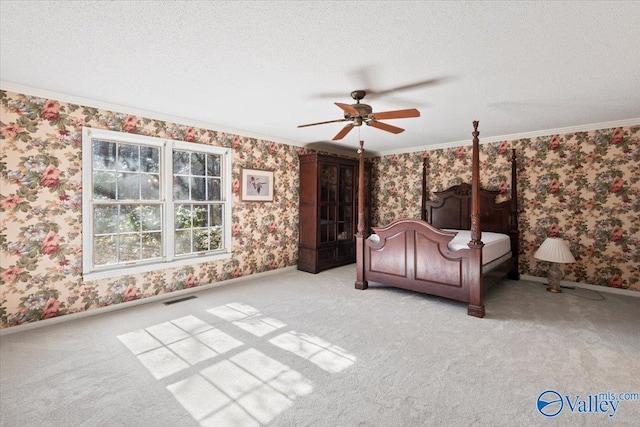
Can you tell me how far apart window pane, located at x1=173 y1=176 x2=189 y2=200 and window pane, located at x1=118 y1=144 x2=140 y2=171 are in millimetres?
458

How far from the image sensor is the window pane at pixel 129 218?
3534mm

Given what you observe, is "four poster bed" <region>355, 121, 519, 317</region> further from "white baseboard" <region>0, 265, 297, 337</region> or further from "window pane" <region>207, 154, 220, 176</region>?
"window pane" <region>207, 154, 220, 176</region>

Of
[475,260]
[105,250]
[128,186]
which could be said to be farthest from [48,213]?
[475,260]

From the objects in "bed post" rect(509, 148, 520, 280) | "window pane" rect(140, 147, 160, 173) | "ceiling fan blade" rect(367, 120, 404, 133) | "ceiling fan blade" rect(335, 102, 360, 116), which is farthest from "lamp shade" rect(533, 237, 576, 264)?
"window pane" rect(140, 147, 160, 173)

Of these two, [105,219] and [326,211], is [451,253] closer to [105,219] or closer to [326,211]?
[326,211]

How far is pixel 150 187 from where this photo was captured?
3746mm

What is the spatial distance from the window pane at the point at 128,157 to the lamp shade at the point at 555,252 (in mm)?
5292

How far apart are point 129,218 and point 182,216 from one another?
0.63 metres

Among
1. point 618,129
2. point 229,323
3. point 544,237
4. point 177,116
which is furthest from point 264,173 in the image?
point 618,129

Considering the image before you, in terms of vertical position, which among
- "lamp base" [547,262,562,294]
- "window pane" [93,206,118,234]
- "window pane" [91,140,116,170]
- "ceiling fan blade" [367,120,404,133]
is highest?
"ceiling fan blade" [367,120,404,133]

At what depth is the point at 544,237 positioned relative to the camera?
4566 millimetres

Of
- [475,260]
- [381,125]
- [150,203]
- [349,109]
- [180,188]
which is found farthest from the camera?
[180,188]

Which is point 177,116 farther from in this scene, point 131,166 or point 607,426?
point 607,426

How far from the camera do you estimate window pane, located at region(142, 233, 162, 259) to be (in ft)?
12.2
